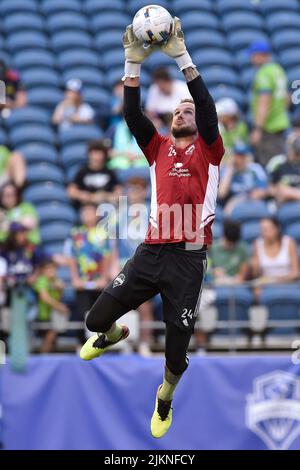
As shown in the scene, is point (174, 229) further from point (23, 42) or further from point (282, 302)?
point (23, 42)

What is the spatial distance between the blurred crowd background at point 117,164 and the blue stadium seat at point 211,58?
2 centimetres

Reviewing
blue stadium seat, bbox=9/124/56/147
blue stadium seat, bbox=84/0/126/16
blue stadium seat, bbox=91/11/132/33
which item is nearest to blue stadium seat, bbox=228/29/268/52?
blue stadium seat, bbox=91/11/132/33

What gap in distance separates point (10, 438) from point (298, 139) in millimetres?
4738

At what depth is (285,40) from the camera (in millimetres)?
17641

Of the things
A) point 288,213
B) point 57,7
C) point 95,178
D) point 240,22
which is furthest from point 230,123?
point 57,7

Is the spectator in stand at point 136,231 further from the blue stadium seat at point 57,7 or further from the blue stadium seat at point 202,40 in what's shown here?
the blue stadium seat at point 57,7

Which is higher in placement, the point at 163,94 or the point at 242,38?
the point at 242,38

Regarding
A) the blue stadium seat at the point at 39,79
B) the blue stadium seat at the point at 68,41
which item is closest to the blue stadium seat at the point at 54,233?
the blue stadium seat at the point at 39,79

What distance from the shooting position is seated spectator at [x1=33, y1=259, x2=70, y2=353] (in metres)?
12.4

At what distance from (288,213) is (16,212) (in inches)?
123

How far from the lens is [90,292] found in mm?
12234

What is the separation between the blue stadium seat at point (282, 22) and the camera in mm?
18062

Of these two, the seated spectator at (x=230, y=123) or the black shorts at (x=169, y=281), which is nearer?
the black shorts at (x=169, y=281)
